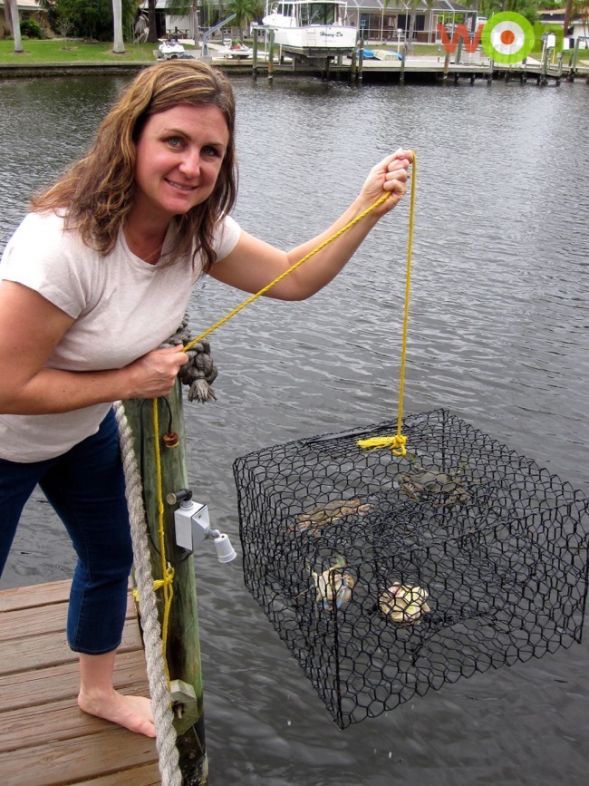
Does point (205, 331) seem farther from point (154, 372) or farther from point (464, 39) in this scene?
point (464, 39)

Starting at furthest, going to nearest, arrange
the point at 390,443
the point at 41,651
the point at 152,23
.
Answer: the point at 152,23 < the point at 390,443 < the point at 41,651

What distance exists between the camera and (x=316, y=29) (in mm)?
35688

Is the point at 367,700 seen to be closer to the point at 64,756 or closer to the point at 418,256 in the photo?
the point at 64,756

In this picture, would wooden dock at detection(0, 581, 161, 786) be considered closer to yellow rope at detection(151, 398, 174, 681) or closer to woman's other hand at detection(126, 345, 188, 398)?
yellow rope at detection(151, 398, 174, 681)

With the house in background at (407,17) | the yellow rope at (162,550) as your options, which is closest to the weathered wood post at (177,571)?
the yellow rope at (162,550)

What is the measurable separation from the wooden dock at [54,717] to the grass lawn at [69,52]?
1273 inches

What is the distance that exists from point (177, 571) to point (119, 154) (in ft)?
4.40

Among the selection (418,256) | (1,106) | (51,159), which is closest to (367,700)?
(418,256)

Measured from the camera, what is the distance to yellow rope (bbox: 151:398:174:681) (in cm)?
223

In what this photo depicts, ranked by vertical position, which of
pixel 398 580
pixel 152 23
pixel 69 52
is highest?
pixel 152 23

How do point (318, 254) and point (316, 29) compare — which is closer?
point (318, 254)

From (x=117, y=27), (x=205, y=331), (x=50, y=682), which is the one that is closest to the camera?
(x=205, y=331)

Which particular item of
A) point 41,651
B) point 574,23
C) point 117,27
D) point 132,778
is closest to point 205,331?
point 132,778

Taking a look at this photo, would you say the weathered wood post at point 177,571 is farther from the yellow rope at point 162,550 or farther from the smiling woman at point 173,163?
the smiling woman at point 173,163
